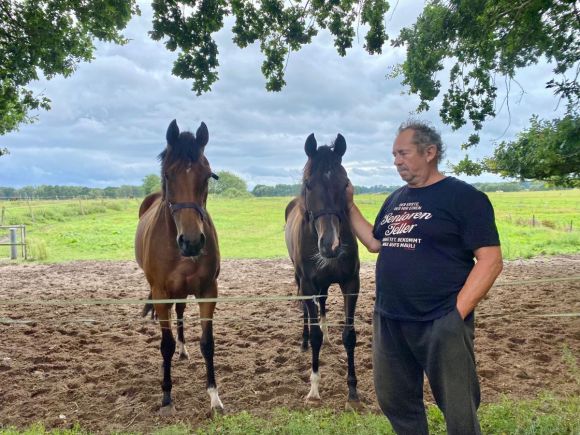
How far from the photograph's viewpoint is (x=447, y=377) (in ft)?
6.91

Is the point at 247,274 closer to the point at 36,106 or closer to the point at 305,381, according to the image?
the point at 36,106

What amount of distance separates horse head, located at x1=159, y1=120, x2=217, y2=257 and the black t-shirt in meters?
1.71

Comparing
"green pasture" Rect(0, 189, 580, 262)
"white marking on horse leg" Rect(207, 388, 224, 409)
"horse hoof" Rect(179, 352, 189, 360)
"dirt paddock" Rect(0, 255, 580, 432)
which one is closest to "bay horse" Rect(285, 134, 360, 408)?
"dirt paddock" Rect(0, 255, 580, 432)

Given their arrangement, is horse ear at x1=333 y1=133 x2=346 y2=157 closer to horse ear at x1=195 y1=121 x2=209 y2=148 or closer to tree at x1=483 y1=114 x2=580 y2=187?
horse ear at x1=195 y1=121 x2=209 y2=148

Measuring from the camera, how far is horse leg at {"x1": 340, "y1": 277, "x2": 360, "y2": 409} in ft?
12.6

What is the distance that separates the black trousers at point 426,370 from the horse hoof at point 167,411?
2174 millimetres

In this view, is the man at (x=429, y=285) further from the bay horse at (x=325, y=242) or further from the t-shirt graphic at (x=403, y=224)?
the bay horse at (x=325, y=242)

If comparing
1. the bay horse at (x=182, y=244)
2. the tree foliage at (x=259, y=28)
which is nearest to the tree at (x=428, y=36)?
the tree foliage at (x=259, y=28)

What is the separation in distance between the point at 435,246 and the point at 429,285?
20 centimetres

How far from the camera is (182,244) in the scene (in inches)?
133

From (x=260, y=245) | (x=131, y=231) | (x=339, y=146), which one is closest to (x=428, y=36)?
(x=339, y=146)

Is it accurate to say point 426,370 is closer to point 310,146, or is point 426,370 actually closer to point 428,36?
point 310,146

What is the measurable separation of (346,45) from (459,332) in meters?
4.94

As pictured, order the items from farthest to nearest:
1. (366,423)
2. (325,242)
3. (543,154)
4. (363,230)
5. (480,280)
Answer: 1. (543,154)
2. (325,242)
3. (366,423)
4. (363,230)
5. (480,280)
